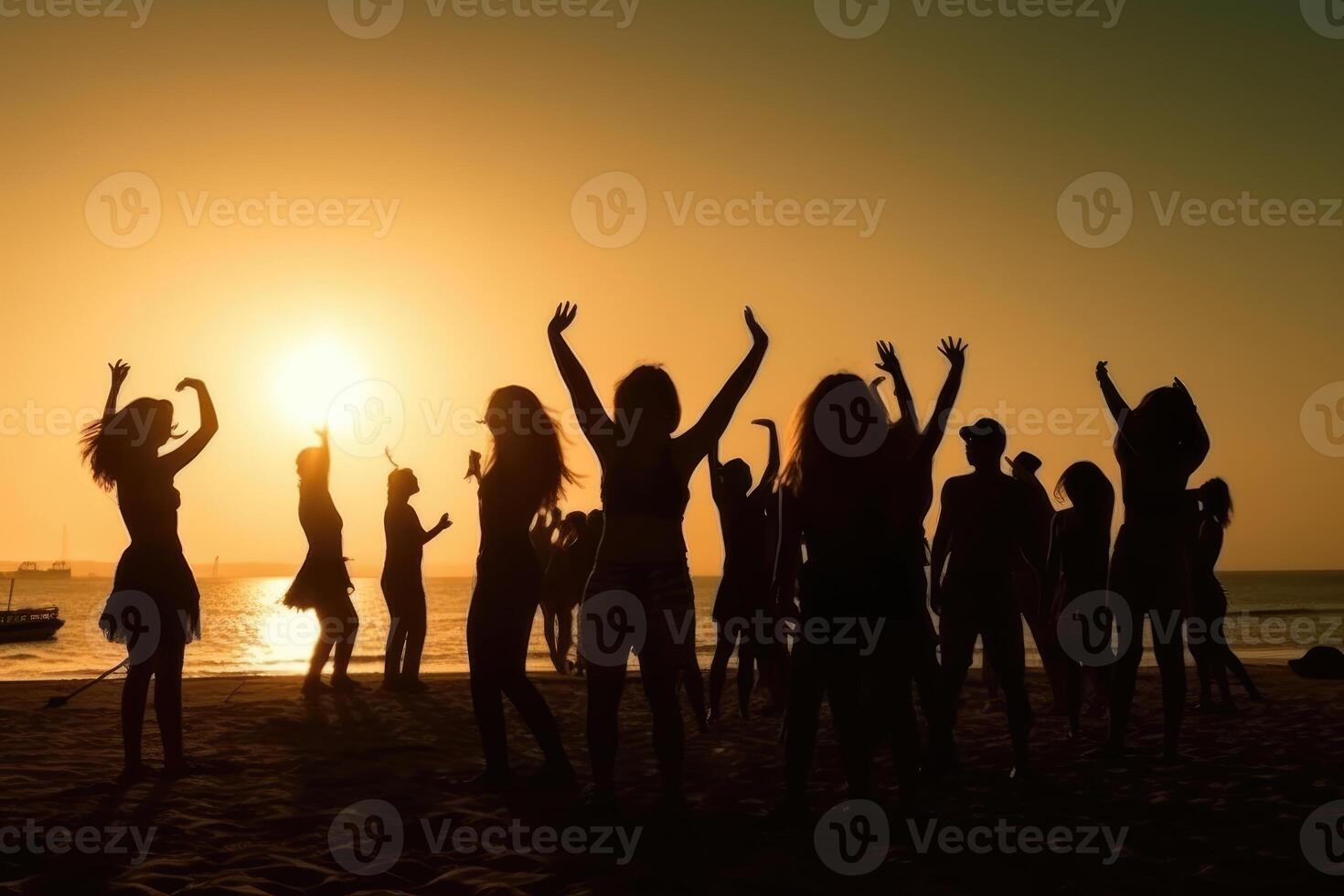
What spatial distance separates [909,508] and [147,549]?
14.7 ft

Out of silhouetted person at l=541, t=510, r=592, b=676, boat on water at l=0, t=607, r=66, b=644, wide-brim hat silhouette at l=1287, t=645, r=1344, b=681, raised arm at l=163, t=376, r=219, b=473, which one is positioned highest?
raised arm at l=163, t=376, r=219, b=473

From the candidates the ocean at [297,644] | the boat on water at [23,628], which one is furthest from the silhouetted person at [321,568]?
the boat on water at [23,628]

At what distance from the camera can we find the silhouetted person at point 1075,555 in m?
7.81

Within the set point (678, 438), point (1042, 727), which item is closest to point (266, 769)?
point (678, 438)

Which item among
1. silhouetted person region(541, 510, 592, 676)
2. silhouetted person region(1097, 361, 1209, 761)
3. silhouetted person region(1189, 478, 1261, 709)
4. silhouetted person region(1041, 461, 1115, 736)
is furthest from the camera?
silhouetted person region(541, 510, 592, 676)

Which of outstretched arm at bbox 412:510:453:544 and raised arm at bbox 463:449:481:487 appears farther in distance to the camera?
outstretched arm at bbox 412:510:453:544

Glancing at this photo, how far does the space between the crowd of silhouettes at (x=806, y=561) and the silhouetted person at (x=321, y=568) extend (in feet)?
13.3

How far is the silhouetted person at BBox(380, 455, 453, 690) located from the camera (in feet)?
34.6

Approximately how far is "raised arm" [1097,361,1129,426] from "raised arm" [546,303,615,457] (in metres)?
3.72

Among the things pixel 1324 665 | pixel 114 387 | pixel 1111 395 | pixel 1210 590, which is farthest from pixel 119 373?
pixel 1324 665

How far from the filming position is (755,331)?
4777 millimetres

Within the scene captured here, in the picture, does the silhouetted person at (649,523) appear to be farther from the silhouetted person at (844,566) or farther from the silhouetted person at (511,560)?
the silhouetted person at (511,560)

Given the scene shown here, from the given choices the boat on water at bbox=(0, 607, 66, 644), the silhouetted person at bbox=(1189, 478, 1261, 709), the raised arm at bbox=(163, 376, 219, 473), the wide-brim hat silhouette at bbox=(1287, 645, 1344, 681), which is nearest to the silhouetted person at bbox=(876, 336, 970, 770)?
the raised arm at bbox=(163, 376, 219, 473)

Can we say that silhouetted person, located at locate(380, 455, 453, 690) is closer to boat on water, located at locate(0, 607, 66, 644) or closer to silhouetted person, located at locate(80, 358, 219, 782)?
silhouetted person, located at locate(80, 358, 219, 782)
